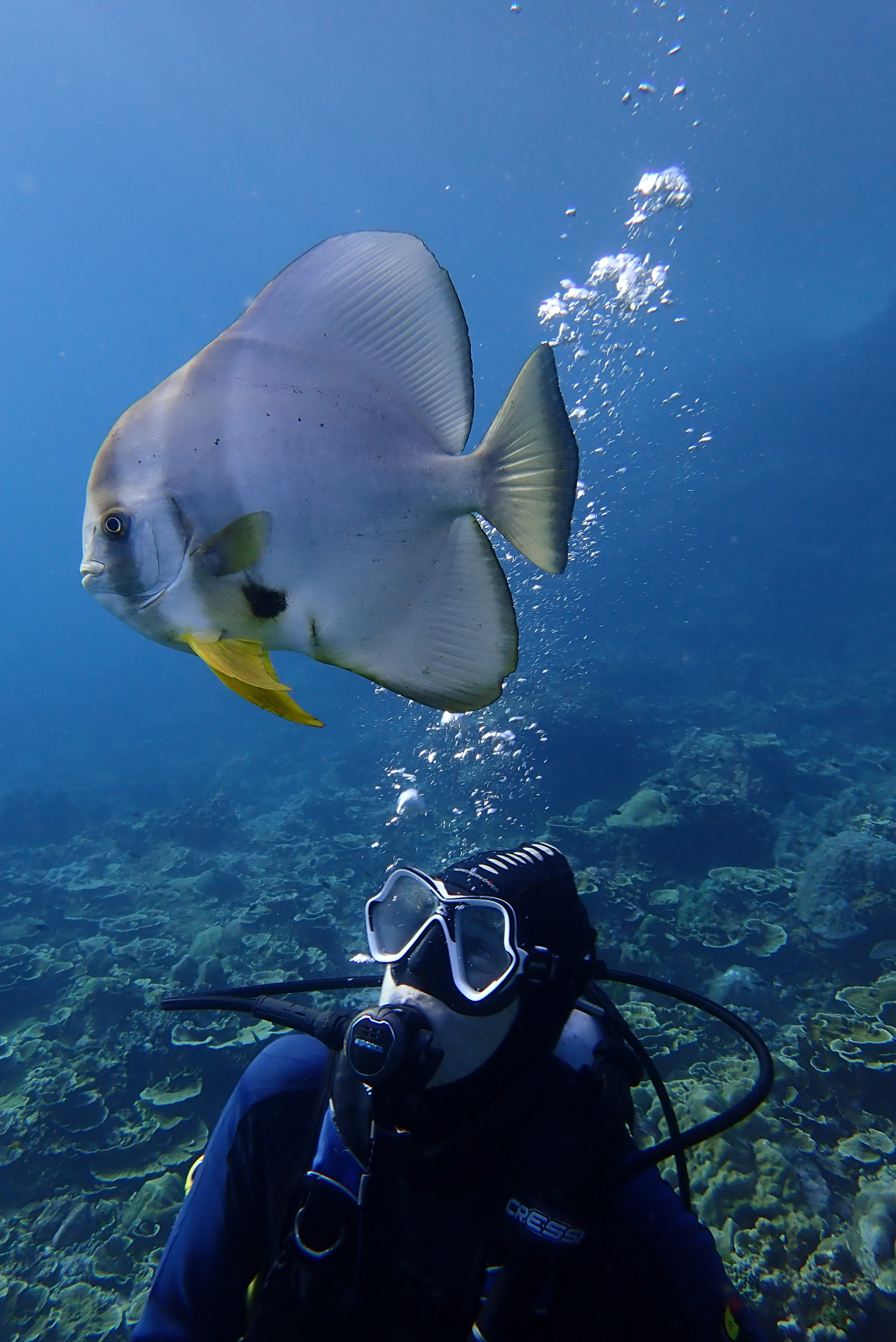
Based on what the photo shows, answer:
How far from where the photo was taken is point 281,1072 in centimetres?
227

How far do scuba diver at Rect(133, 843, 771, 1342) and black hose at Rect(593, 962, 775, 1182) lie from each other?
0.02 m

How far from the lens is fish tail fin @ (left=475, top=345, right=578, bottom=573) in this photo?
916 mm

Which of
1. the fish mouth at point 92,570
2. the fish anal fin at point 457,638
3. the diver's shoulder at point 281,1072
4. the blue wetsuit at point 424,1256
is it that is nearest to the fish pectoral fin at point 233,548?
the fish mouth at point 92,570

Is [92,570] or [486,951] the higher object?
[92,570]

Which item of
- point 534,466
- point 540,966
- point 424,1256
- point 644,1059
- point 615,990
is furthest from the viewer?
point 615,990

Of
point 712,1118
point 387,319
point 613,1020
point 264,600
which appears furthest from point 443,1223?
point 387,319

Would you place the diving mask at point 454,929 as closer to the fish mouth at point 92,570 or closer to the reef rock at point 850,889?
the fish mouth at point 92,570

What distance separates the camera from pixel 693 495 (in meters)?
→ 45.5

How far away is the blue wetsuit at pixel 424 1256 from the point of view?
5.57 ft

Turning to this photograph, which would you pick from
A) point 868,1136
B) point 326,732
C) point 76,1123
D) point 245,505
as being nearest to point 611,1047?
point 245,505

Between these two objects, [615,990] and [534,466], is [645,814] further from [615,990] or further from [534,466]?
[534,466]

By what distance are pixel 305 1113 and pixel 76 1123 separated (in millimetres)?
5514

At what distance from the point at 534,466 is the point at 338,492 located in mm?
311

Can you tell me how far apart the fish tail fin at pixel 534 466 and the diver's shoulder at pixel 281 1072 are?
2.11 m
